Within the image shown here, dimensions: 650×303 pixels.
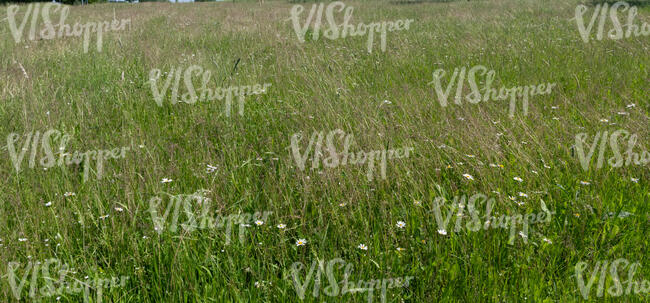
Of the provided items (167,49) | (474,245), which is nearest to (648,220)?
(474,245)

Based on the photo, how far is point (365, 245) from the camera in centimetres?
224

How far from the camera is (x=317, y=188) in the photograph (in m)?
2.63

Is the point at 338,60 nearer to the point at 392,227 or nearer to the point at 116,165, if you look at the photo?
the point at 116,165

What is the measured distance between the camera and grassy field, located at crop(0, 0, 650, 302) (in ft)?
6.73

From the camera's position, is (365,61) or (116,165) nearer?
(116,165)

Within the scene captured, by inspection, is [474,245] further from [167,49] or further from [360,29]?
[360,29]

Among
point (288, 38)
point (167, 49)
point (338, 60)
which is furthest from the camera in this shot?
point (288, 38)

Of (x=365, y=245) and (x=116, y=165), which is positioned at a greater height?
(x=116, y=165)

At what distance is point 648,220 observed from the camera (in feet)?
8.07

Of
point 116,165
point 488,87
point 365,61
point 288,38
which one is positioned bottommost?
point 116,165

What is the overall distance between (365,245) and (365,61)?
4.54 metres

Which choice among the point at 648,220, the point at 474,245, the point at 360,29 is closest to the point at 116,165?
the point at 474,245

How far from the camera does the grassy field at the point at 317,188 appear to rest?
2.05 meters

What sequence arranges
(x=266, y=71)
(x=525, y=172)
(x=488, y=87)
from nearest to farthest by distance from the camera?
(x=525, y=172) < (x=488, y=87) < (x=266, y=71)
